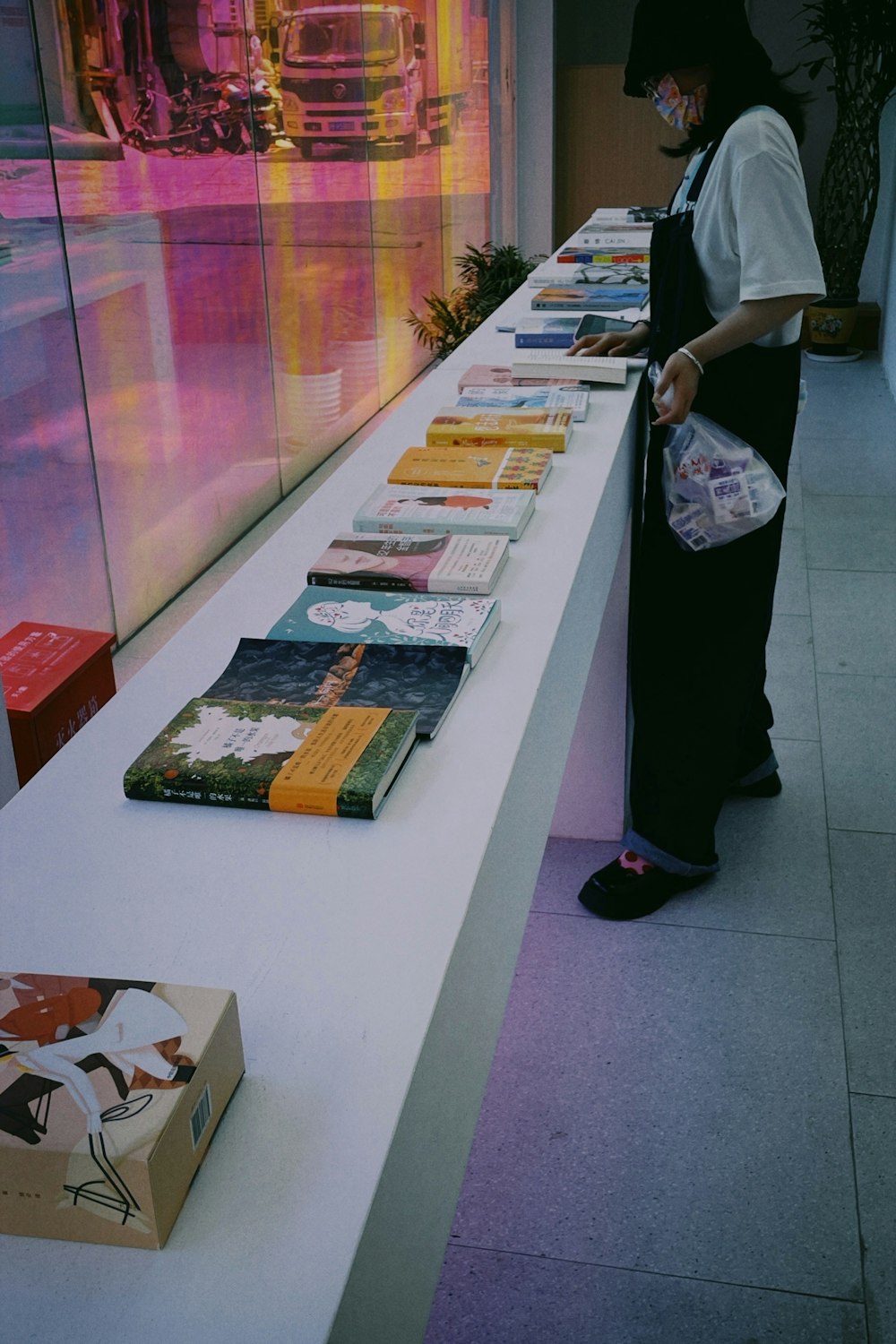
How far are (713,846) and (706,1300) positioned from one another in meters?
1.03

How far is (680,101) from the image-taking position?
79.8 inches

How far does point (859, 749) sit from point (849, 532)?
172 cm

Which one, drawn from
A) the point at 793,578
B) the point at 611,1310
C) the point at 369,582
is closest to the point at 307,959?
the point at 369,582

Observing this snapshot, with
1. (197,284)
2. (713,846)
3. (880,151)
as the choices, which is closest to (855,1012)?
(713,846)

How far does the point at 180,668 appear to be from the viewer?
4.77 feet

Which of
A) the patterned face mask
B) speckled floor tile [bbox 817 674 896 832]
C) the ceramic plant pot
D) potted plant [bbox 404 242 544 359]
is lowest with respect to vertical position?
speckled floor tile [bbox 817 674 896 832]

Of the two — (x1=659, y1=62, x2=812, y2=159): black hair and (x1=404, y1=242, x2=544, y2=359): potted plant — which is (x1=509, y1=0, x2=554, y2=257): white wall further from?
(x1=659, y1=62, x2=812, y2=159): black hair

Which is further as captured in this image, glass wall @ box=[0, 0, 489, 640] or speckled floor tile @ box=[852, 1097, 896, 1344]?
glass wall @ box=[0, 0, 489, 640]

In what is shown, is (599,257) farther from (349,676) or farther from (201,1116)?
(201,1116)

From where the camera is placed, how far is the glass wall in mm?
3221

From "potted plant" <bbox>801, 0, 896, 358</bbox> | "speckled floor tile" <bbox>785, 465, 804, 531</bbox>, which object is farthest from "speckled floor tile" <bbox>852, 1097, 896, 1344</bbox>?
"potted plant" <bbox>801, 0, 896, 358</bbox>

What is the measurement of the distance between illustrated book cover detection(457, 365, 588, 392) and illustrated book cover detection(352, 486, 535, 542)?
1.96 ft

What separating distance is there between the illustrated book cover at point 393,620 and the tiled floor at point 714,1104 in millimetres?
927

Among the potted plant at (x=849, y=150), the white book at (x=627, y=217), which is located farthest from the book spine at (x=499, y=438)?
the potted plant at (x=849, y=150)
